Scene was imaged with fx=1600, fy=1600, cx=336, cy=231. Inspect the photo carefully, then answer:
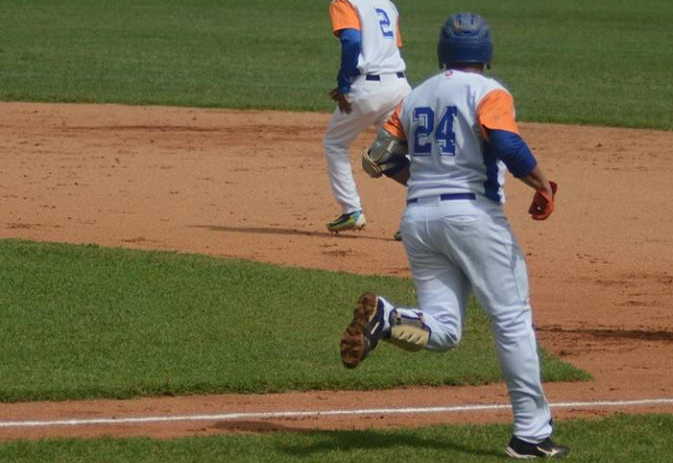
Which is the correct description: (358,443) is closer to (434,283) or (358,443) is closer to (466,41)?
(434,283)

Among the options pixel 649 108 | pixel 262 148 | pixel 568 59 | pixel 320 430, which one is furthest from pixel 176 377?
pixel 568 59

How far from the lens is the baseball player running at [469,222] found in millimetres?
6910

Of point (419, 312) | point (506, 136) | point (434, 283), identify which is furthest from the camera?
point (434, 283)

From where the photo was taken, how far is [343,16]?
12.4 m

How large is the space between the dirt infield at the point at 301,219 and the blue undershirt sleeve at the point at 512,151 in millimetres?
1634

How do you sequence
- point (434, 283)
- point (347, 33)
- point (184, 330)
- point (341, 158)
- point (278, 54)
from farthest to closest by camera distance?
point (278, 54)
point (341, 158)
point (347, 33)
point (184, 330)
point (434, 283)

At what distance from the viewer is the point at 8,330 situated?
9.47 m

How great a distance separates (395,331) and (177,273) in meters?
4.45

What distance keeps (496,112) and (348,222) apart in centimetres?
622

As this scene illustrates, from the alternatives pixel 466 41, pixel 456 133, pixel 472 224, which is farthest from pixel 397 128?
pixel 472 224

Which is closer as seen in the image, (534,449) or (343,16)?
(534,449)

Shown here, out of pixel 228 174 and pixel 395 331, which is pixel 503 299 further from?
pixel 228 174

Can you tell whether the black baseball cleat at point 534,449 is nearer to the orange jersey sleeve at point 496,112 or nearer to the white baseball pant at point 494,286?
the white baseball pant at point 494,286

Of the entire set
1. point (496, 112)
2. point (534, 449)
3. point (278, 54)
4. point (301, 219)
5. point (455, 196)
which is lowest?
point (278, 54)
